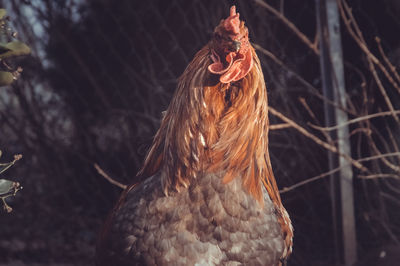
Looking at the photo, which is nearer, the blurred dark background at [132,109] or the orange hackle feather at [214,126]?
the orange hackle feather at [214,126]

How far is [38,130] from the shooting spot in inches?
131

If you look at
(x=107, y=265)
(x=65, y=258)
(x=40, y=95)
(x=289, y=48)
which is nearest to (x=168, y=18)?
(x=289, y=48)

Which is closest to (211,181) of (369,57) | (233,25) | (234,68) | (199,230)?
(199,230)

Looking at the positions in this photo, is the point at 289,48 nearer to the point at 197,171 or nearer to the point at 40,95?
the point at 197,171

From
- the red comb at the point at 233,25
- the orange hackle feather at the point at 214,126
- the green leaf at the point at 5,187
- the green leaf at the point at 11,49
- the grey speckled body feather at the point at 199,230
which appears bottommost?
the grey speckled body feather at the point at 199,230

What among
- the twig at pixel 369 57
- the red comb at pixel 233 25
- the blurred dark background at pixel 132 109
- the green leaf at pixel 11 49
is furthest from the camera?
the blurred dark background at pixel 132 109

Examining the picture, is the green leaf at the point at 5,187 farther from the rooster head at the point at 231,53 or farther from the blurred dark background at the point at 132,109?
the blurred dark background at the point at 132,109

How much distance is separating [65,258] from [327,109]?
2088 mm

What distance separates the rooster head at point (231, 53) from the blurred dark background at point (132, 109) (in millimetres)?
1202

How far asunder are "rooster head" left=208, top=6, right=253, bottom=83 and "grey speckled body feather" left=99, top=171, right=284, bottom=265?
332 millimetres

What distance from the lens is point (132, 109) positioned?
3303mm

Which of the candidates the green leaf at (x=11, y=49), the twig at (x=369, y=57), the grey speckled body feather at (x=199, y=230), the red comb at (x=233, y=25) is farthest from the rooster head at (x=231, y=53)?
the twig at (x=369, y=57)

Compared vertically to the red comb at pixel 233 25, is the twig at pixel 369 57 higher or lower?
lower

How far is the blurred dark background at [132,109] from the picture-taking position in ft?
8.41
